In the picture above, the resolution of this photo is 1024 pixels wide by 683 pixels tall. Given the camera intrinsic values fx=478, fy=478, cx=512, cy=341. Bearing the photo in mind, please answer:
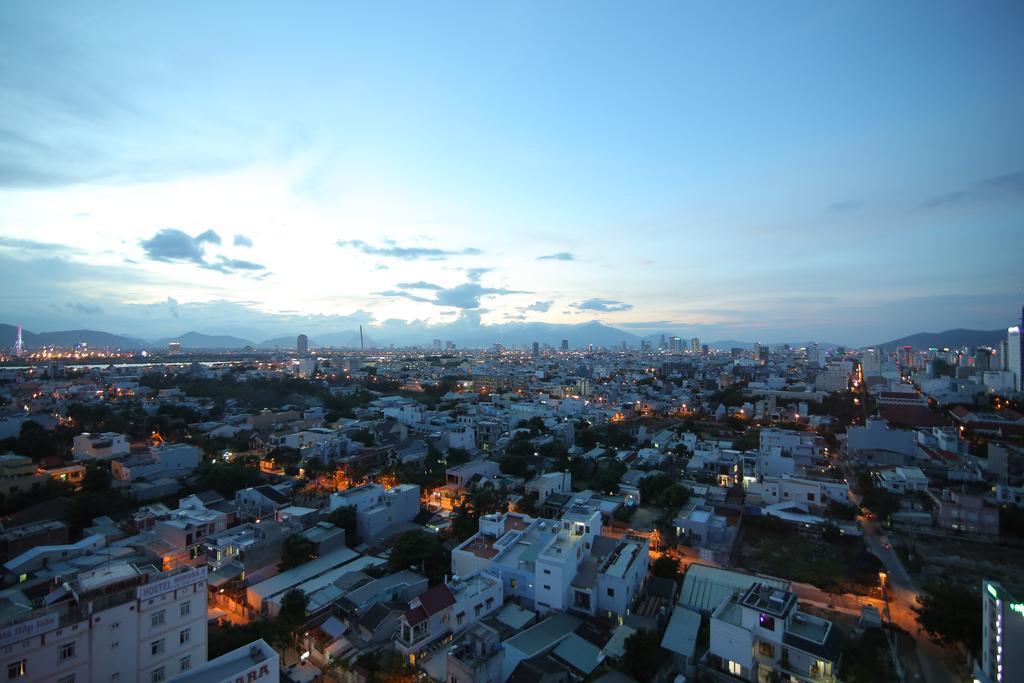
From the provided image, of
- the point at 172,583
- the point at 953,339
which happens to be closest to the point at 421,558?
the point at 172,583

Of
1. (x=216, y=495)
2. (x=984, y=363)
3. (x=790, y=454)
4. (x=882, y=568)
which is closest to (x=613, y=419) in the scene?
(x=790, y=454)

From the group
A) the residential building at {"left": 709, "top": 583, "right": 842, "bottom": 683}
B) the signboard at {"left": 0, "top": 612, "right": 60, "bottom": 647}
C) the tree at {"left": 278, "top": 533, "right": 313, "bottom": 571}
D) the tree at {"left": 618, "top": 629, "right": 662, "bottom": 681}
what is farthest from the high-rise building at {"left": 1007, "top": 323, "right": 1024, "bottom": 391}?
the signboard at {"left": 0, "top": 612, "right": 60, "bottom": 647}

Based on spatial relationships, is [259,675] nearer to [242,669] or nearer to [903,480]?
[242,669]

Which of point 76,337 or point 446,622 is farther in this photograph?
point 76,337

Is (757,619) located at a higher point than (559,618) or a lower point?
higher

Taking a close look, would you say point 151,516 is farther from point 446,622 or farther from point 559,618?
point 559,618

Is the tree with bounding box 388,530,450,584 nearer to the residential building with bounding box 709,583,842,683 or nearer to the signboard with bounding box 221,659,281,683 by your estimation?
the signboard with bounding box 221,659,281,683

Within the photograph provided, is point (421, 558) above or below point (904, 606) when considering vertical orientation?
above
